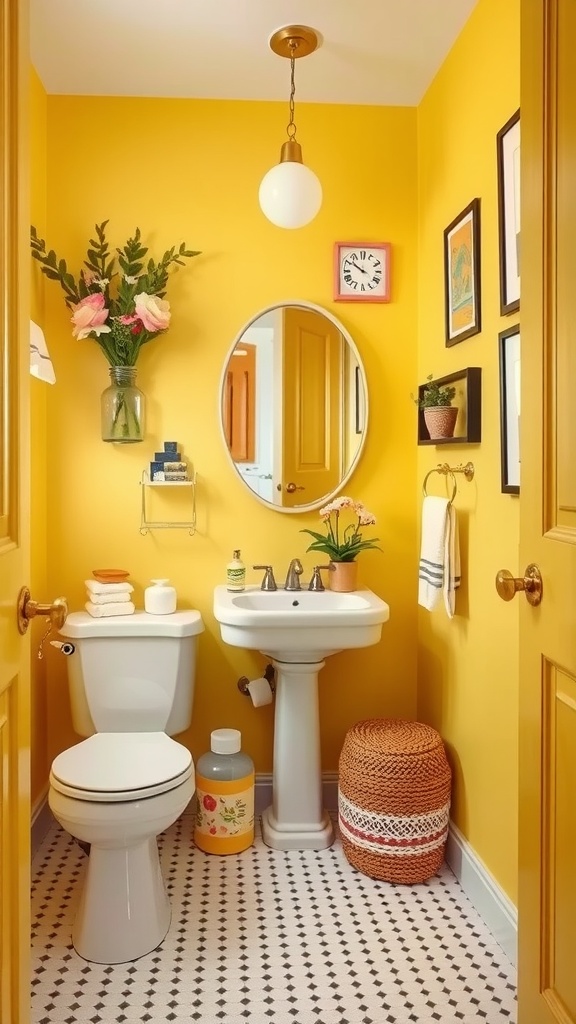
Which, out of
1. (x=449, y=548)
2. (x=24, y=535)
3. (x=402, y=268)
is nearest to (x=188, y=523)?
(x=449, y=548)

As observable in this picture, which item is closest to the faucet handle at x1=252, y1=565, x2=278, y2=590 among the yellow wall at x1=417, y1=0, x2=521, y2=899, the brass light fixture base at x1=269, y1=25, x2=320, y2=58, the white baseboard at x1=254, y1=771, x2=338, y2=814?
the yellow wall at x1=417, y1=0, x2=521, y2=899

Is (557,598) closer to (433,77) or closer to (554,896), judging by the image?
(554,896)

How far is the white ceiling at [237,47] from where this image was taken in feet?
6.83

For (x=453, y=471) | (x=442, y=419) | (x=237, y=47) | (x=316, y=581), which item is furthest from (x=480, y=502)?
(x=237, y=47)

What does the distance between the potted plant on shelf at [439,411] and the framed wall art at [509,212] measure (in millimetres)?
373

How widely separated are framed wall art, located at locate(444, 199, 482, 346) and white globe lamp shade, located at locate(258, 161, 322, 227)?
427mm

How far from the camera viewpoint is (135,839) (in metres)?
1.89

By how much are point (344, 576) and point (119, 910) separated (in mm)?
1175

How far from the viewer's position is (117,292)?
A: 256 cm

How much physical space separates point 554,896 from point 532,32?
1.37m

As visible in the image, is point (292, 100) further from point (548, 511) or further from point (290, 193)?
point (548, 511)

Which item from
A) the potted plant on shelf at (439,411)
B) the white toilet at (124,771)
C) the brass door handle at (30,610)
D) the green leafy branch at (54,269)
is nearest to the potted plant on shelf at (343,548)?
the potted plant on shelf at (439,411)

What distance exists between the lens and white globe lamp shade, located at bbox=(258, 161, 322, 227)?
221 cm

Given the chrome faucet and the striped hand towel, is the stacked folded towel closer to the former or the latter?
the chrome faucet
